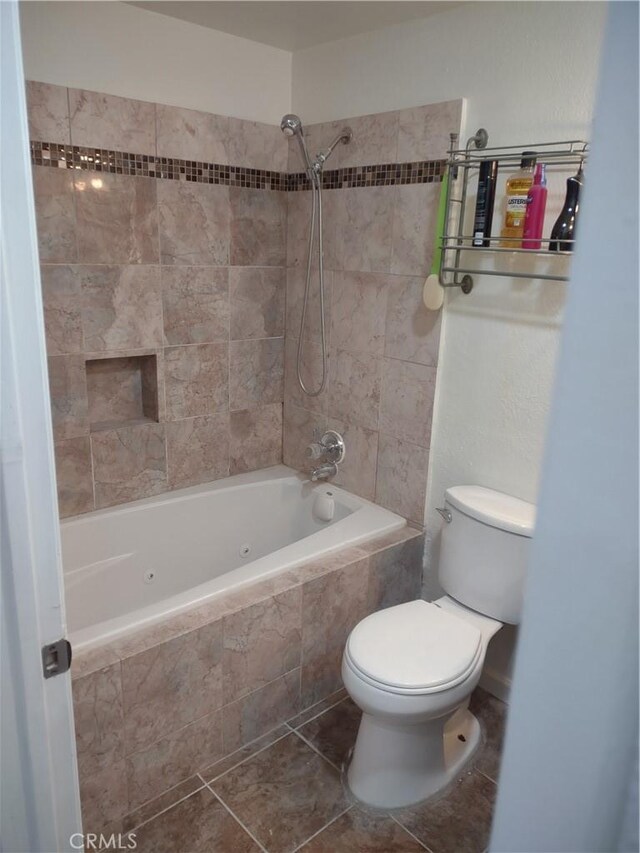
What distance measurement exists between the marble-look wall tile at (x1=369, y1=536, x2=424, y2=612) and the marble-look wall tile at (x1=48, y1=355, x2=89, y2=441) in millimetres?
1233

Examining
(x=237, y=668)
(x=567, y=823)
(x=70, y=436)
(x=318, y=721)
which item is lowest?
(x=318, y=721)

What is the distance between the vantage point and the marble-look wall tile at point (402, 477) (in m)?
2.42

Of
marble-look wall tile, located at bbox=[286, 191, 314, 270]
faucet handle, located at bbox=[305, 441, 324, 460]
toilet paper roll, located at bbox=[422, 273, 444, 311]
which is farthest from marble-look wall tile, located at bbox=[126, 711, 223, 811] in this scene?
marble-look wall tile, located at bbox=[286, 191, 314, 270]

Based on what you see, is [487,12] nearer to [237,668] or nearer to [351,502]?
[351,502]

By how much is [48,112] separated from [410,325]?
144cm

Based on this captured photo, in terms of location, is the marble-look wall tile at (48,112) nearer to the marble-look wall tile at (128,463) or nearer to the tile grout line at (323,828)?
the marble-look wall tile at (128,463)

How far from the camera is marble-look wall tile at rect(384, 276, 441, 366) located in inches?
89.4

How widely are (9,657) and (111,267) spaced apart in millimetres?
1777

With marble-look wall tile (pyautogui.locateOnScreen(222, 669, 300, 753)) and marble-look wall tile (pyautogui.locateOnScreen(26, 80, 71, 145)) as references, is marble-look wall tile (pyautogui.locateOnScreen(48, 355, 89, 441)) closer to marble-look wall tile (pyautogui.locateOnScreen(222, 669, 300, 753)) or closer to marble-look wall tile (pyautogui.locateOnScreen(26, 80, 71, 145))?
marble-look wall tile (pyautogui.locateOnScreen(26, 80, 71, 145))

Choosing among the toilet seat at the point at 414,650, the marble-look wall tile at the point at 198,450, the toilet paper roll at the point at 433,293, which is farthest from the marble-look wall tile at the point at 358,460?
the toilet seat at the point at 414,650

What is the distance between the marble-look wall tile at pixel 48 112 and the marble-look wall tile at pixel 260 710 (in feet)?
6.44

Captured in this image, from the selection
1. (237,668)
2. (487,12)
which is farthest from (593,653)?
(487,12)

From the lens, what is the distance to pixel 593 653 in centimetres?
40

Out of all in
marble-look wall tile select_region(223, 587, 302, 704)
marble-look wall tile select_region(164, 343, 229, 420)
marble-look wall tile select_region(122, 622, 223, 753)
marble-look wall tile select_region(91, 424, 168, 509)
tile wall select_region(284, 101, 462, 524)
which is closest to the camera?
marble-look wall tile select_region(122, 622, 223, 753)
